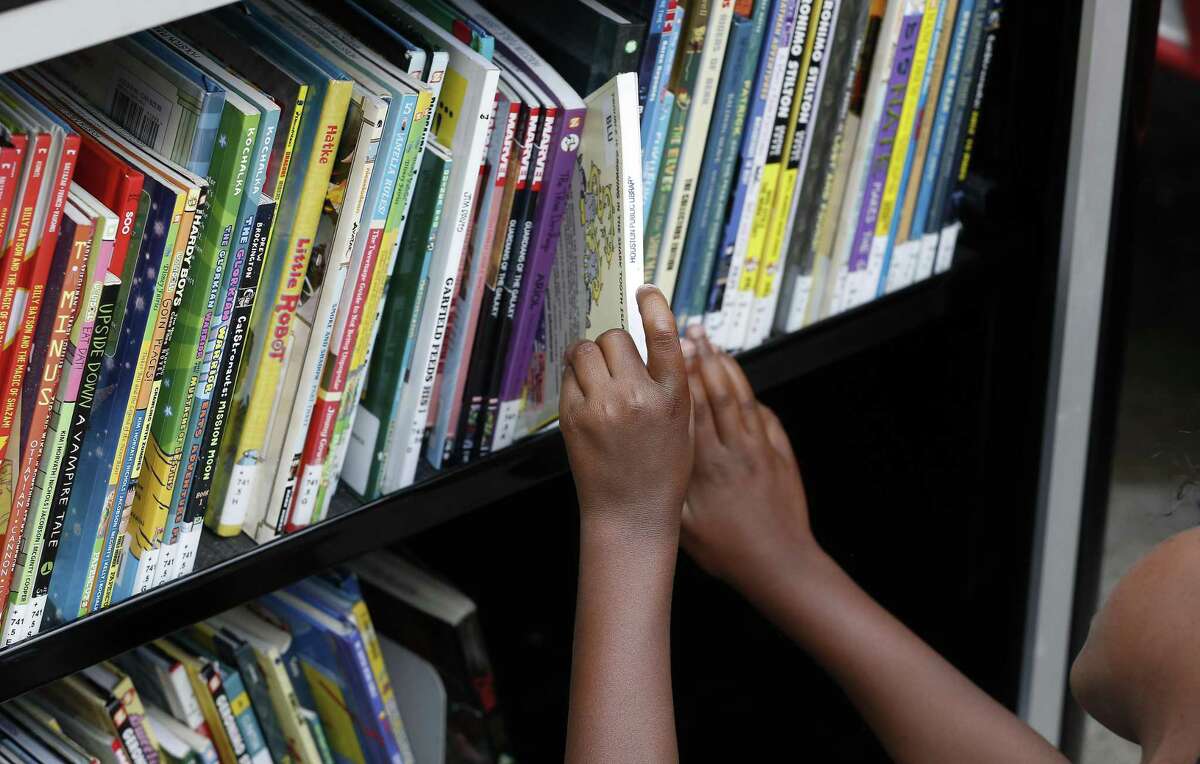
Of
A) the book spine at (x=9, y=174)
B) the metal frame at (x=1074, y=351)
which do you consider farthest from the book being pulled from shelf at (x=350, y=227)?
the metal frame at (x=1074, y=351)

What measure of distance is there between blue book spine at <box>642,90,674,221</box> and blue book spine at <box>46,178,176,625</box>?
1.14ft

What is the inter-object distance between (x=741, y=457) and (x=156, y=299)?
49 centimetres

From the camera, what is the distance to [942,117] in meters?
1.10

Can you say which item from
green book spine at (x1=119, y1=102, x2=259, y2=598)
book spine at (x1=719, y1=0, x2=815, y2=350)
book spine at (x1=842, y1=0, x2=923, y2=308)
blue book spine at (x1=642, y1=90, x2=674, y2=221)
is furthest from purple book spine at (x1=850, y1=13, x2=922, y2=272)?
green book spine at (x1=119, y1=102, x2=259, y2=598)

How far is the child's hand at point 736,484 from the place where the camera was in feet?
3.32

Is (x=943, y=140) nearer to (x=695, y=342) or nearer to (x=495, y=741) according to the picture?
(x=695, y=342)

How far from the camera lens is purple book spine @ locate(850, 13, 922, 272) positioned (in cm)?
103

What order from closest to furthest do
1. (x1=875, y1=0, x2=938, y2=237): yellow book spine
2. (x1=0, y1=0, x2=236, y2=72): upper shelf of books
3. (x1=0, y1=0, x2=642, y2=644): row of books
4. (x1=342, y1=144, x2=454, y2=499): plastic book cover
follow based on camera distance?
(x1=0, y1=0, x2=236, y2=72): upper shelf of books, (x1=0, y1=0, x2=642, y2=644): row of books, (x1=342, y1=144, x2=454, y2=499): plastic book cover, (x1=875, y1=0, x2=938, y2=237): yellow book spine

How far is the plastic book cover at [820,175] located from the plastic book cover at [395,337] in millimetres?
340

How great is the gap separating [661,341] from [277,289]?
0.78 ft

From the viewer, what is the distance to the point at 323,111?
0.74 m

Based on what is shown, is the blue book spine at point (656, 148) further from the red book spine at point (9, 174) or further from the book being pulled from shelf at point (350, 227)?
the red book spine at point (9, 174)

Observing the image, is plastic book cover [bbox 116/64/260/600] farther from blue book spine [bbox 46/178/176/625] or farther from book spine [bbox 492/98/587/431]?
book spine [bbox 492/98/587/431]

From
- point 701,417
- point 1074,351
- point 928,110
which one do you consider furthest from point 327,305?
point 1074,351
